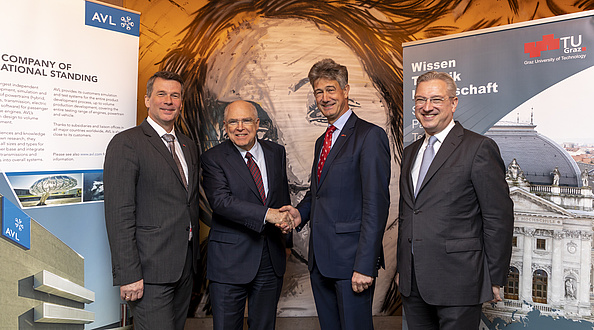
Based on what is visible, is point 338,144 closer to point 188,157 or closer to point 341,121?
point 341,121

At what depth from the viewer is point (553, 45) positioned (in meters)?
2.60

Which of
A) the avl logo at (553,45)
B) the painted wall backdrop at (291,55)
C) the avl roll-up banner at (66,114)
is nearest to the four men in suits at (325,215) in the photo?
the avl roll-up banner at (66,114)

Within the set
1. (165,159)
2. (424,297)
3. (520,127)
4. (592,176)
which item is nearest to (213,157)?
(165,159)

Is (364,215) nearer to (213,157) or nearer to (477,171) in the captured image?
(477,171)

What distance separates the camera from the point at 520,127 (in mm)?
2738

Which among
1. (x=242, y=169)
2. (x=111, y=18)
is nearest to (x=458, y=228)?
(x=242, y=169)

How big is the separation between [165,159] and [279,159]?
30.7 inches

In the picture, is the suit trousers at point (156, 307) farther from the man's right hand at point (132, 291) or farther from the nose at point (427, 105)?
the nose at point (427, 105)

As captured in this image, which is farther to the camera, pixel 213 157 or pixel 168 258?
pixel 213 157

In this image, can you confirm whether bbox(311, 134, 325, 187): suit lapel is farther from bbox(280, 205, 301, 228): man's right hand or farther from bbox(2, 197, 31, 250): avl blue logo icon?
bbox(2, 197, 31, 250): avl blue logo icon

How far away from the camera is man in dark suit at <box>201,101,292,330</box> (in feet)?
8.36

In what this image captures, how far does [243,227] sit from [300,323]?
1945 mm

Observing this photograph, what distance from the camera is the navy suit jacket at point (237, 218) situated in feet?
8.32

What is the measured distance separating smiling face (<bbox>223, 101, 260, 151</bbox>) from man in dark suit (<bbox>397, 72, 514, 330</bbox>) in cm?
109
